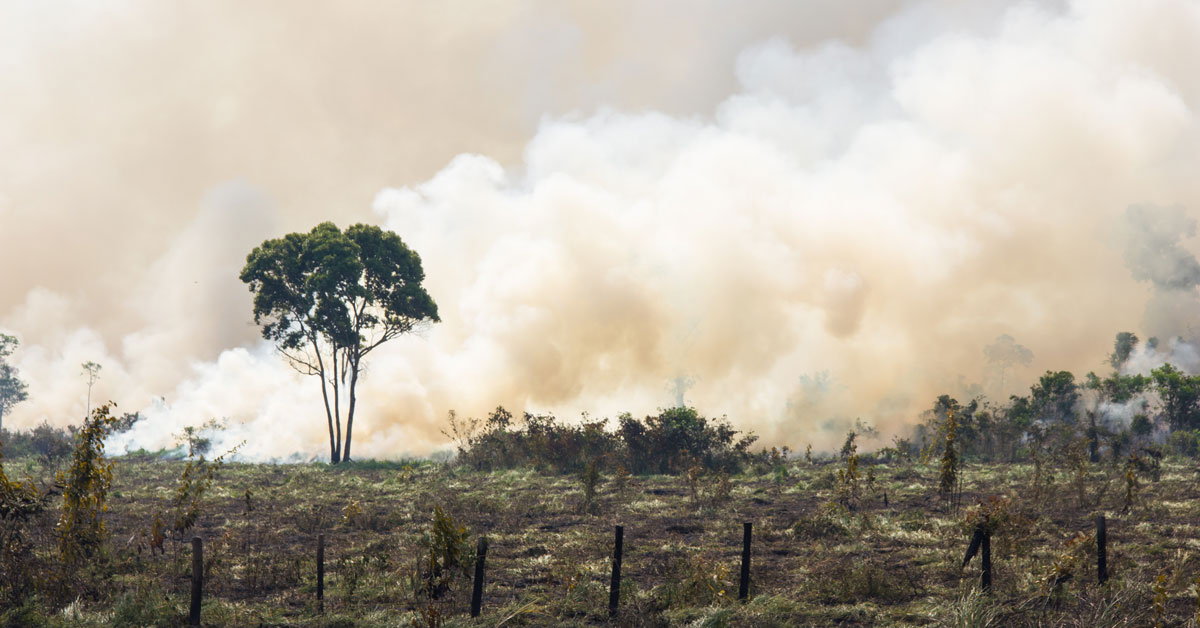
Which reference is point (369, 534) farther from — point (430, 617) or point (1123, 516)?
point (1123, 516)

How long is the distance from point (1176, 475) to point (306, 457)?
52905 mm

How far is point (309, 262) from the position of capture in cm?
5075

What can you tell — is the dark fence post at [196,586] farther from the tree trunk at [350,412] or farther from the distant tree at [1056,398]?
the distant tree at [1056,398]

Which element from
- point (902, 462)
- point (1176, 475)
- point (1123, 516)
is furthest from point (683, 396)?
point (1123, 516)

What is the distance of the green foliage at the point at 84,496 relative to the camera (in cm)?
1445

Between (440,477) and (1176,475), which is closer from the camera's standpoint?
(1176,475)

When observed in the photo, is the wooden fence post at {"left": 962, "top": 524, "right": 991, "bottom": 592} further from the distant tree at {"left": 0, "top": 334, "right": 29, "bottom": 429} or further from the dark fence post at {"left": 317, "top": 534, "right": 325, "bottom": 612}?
the distant tree at {"left": 0, "top": 334, "right": 29, "bottom": 429}

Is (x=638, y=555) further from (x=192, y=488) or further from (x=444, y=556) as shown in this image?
(x=192, y=488)

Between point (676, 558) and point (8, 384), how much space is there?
347ft

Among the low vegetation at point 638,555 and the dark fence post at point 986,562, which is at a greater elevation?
the dark fence post at point 986,562

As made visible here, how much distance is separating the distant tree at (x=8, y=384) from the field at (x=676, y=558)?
3182 inches

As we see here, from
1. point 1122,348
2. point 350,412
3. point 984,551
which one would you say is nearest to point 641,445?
point 350,412

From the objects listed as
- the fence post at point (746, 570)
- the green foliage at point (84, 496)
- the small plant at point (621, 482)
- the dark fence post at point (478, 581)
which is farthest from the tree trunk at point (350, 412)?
the fence post at point (746, 570)

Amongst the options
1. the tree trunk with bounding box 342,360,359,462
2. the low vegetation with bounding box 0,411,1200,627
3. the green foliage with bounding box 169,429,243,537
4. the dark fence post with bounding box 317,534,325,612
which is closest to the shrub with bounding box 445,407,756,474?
the low vegetation with bounding box 0,411,1200,627
